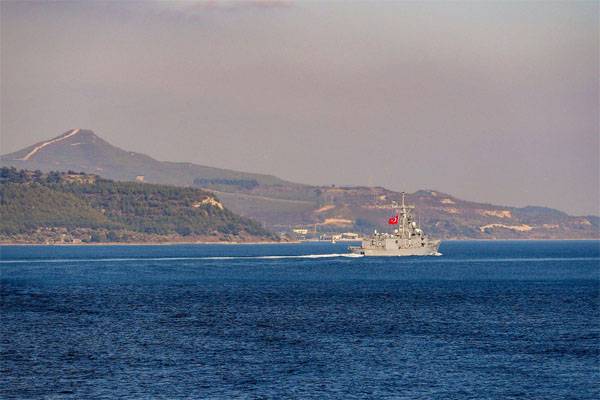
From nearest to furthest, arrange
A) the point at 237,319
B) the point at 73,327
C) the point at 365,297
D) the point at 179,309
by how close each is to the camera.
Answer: the point at 73,327, the point at 237,319, the point at 179,309, the point at 365,297

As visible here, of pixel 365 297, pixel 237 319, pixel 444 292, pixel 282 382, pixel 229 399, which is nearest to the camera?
pixel 229 399

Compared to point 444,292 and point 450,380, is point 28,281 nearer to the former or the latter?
point 444,292

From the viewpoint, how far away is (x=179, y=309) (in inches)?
4808

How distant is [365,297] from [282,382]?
237ft

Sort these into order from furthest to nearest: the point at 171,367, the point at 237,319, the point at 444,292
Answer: the point at 444,292, the point at 237,319, the point at 171,367

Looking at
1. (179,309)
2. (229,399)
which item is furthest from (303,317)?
(229,399)

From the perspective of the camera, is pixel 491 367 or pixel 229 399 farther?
pixel 491 367

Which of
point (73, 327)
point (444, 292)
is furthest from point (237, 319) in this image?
point (444, 292)

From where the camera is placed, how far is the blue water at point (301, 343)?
68.0 m

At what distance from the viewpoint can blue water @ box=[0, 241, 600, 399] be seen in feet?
223

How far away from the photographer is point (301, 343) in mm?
88625

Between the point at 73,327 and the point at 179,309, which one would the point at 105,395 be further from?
the point at 179,309

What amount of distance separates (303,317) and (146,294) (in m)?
42.0

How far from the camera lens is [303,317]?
112m
